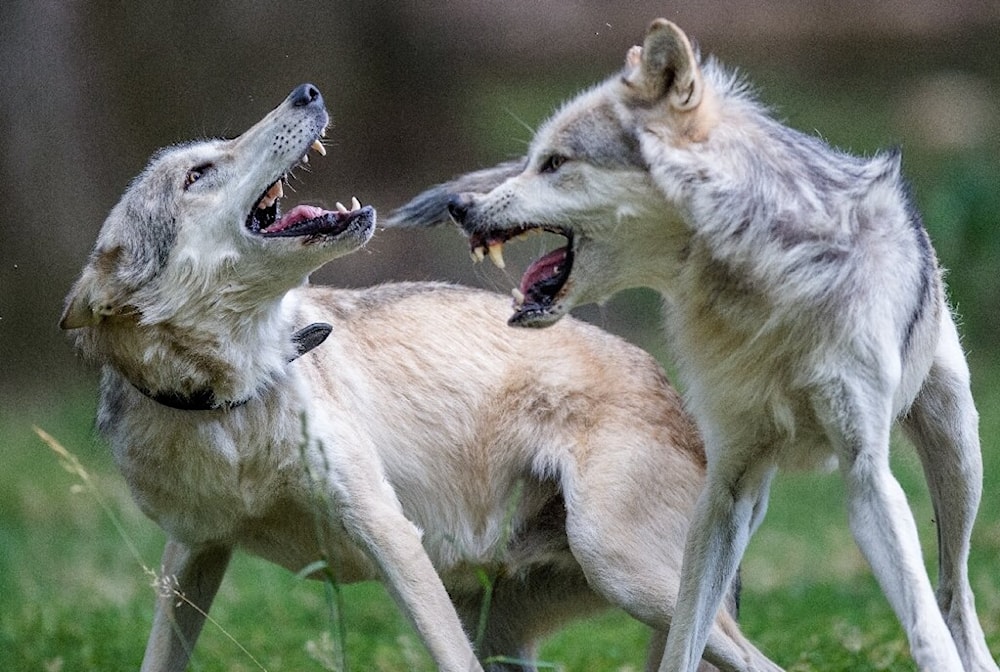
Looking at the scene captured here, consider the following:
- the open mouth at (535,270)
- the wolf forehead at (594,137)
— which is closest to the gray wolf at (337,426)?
the open mouth at (535,270)

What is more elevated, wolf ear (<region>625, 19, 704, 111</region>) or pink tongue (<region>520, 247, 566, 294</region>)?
wolf ear (<region>625, 19, 704, 111</region>)

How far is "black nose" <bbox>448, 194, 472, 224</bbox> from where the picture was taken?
4.92 m

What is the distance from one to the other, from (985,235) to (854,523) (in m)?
11.3

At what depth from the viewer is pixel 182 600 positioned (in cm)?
546

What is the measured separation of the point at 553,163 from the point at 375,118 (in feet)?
33.8

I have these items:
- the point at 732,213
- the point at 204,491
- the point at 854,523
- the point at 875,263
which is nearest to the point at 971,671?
the point at 854,523

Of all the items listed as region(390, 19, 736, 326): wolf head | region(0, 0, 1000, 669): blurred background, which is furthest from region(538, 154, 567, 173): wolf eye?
region(0, 0, 1000, 669): blurred background

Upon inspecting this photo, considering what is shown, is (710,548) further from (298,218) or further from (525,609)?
(298,218)

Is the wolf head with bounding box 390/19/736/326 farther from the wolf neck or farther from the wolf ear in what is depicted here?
the wolf neck

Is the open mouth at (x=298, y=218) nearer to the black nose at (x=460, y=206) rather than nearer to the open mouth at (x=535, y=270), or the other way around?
the black nose at (x=460, y=206)

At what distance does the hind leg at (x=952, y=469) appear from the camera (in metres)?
5.10

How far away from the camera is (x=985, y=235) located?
14.8 meters

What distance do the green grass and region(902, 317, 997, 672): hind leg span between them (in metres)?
0.47

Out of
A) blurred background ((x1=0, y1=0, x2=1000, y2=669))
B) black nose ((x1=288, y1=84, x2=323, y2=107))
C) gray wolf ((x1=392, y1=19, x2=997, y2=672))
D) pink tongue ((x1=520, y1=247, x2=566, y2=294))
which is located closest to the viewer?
gray wolf ((x1=392, y1=19, x2=997, y2=672))
